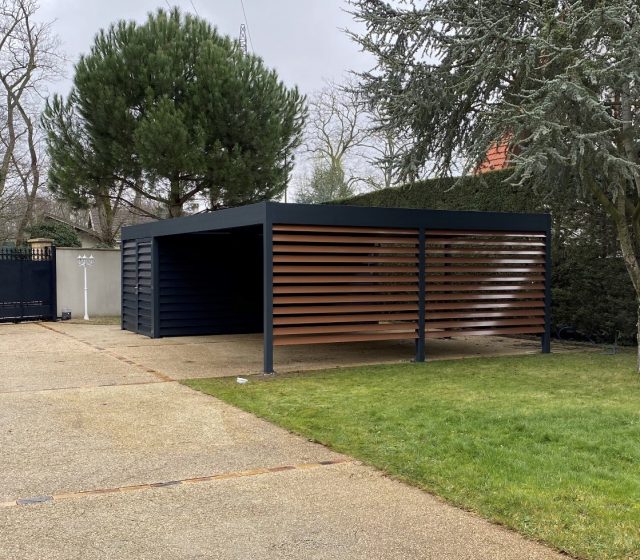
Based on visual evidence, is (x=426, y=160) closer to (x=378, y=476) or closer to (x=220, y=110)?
(x=378, y=476)

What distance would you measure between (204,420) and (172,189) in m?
14.1

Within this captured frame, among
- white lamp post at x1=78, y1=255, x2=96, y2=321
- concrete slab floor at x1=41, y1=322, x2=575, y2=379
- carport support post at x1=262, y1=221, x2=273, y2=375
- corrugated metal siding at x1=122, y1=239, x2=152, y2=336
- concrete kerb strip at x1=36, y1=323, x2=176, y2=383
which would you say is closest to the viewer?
concrete kerb strip at x1=36, y1=323, x2=176, y2=383

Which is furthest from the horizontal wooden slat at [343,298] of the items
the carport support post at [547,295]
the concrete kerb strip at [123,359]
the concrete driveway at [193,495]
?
the carport support post at [547,295]

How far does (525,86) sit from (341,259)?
3344 millimetres

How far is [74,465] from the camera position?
509 centimetres

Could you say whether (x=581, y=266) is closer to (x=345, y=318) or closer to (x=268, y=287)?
(x=345, y=318)

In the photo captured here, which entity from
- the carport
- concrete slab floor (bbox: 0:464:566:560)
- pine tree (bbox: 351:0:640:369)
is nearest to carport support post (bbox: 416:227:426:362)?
the carport

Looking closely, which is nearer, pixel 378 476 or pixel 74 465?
pixel 378 476

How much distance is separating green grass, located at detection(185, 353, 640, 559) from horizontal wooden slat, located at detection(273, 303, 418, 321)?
839 mm

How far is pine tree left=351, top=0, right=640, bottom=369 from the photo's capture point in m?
8.00

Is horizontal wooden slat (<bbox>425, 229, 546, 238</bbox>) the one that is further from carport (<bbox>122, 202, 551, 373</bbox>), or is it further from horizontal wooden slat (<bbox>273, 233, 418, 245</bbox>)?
horizontal wooden slat (<bbox>273, 233, 418, 245</bbox>)

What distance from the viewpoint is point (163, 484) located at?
4.65 metres

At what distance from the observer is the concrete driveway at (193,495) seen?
3639mm

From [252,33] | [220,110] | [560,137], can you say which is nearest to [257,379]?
[560,137]
